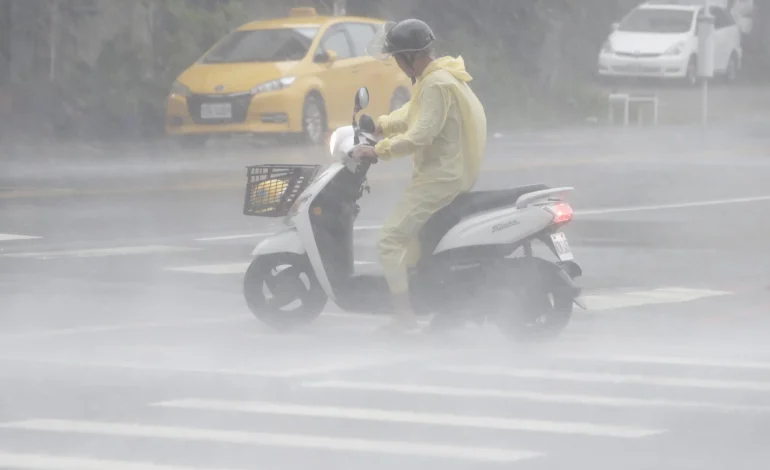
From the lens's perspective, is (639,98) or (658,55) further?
(658,55)

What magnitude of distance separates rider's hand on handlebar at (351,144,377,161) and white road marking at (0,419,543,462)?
2.84m

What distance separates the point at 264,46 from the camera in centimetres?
2886

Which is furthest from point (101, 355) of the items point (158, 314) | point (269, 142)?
point (269, 142)

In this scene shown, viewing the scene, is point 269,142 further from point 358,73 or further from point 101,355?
point 101,355

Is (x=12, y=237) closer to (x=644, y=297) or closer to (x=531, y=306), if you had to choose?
(x=644, y=297)

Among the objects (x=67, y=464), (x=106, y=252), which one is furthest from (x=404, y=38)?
(x=106, y=252)

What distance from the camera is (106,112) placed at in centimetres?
2927

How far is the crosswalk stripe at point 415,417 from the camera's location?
322 inches

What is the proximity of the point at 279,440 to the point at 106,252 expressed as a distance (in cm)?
797

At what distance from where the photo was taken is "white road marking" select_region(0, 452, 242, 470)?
7414 millimetres

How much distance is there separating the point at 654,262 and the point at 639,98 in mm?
20526

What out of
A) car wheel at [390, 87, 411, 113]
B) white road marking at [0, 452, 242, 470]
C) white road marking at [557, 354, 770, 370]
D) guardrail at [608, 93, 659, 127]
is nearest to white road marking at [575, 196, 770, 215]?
white road marking at [557, 354, 770, 370]

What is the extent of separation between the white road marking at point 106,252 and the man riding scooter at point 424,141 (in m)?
4.96

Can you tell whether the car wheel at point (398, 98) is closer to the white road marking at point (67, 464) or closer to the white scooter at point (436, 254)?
the white scooter at point (436, 254)
